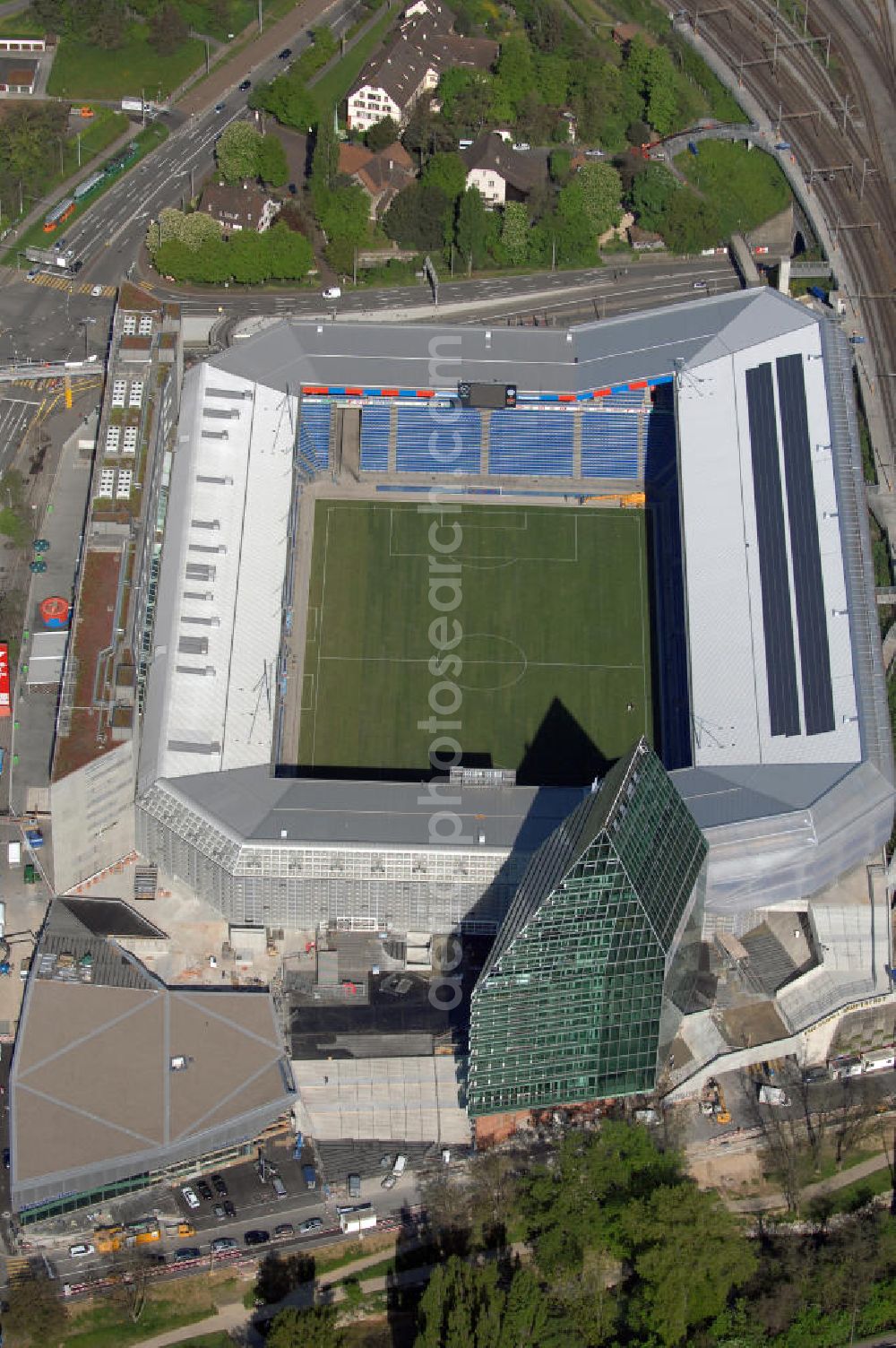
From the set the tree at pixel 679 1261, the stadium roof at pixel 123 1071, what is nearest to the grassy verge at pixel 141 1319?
the stadium roof at pixel 123 1071

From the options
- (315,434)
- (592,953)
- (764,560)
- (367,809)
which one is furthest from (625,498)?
(592,953)

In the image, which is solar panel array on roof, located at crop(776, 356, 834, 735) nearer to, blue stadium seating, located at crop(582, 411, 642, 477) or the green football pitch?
blue stadium seating, located at crop(582, 411, 642, 477)

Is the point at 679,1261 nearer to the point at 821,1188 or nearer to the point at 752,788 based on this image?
the point at 821,1188

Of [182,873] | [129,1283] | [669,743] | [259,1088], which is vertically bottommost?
[129,1283]

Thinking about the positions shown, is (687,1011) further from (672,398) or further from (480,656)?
(672,398)

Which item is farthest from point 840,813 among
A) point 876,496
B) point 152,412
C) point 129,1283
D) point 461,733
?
point 152,412

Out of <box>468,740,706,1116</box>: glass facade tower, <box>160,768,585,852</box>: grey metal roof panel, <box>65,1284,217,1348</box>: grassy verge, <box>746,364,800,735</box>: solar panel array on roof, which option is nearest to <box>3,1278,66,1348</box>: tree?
<box>65,1284,217,1348</box>: grassy verge
